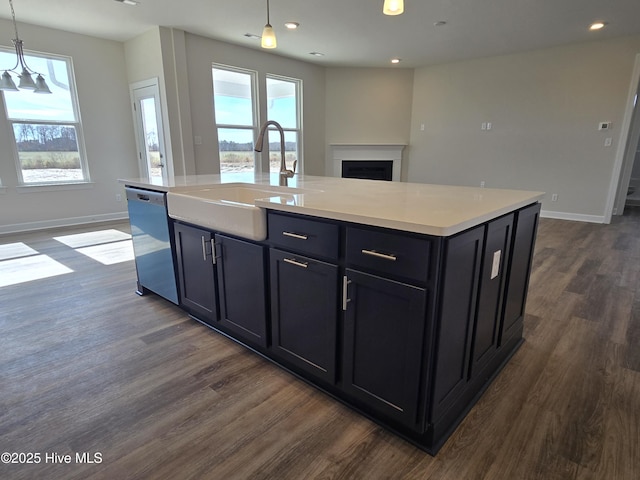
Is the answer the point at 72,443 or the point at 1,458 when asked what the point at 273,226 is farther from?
the point at 1,458

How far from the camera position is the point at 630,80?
491 centimetres

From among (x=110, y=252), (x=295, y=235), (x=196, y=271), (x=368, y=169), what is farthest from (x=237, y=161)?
(x=295, y=235)

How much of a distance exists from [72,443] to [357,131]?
269 inches

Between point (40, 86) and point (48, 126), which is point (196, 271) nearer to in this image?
point (40, 86)

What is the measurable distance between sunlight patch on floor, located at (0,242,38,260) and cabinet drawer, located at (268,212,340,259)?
3678 mm

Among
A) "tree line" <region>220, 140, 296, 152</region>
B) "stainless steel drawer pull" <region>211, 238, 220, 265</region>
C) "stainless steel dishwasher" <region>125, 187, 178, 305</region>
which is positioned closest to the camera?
"stainless steel drawer pull" <region>211, 238, 220, 265</region>

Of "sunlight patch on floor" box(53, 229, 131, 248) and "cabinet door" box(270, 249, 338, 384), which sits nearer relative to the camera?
"cabinet door" box(270, 249, 338, 384)

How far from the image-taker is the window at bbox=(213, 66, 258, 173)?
18.2 feet

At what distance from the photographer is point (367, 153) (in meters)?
7.31

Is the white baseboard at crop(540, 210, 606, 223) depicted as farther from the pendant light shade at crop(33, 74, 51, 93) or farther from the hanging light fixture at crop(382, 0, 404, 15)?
the pendant light shade at crop(33, 74, 51, 93)

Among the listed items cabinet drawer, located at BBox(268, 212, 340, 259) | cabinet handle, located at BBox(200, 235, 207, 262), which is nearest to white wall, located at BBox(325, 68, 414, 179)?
cabinet handle, located at BBox(200, 235, 207, 262)

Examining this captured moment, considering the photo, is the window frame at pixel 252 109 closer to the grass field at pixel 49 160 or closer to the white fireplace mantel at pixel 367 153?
the white fireplace mantel at pixel 367 153

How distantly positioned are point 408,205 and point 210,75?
4850mm

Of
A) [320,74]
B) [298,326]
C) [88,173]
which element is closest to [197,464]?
[298,326]
